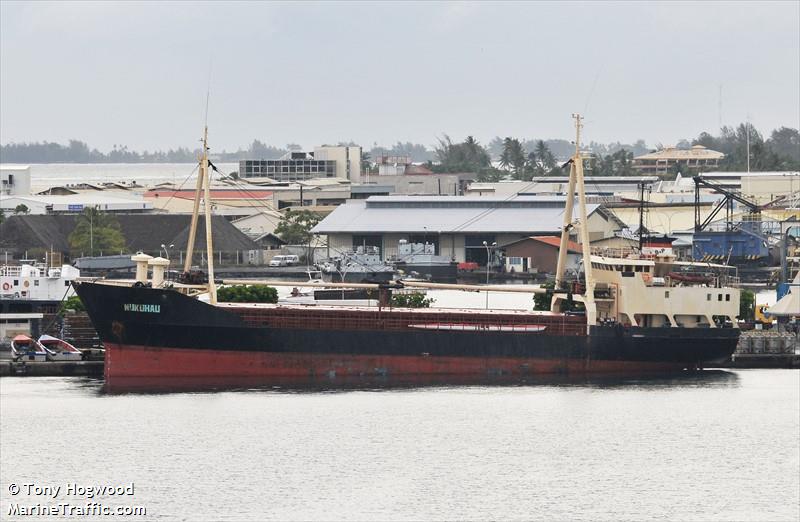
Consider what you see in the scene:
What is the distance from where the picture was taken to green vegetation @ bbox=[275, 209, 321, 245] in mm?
102438

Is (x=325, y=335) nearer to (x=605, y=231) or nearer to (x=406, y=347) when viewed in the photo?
(x=406, y=347)

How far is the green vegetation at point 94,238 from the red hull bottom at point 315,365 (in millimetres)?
44667

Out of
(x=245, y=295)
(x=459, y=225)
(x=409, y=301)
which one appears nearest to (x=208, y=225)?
(x=245, y=295)

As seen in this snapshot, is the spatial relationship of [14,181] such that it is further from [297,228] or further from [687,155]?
[687,155]

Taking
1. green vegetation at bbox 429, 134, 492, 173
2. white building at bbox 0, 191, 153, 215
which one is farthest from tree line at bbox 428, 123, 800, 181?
white building at bbox 0, 191, 153, 215

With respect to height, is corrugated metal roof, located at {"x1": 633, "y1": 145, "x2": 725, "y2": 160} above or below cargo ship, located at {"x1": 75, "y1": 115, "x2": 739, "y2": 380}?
above

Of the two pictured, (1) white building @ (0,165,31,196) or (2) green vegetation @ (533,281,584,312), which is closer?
(2) green vegetation @ (533,281,584,312)

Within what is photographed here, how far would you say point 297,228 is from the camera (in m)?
103

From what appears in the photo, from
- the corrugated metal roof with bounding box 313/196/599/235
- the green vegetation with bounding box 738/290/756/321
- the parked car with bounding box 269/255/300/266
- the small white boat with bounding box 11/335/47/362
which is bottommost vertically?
the small white boat with bounding box 11/335/47/362

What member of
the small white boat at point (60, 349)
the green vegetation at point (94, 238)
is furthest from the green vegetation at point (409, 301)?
the green vegetation at point (94, 238)

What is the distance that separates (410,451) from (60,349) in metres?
15.2

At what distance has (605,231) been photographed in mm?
95562

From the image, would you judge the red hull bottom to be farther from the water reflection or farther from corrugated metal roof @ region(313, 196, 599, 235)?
corrugated metal roof @ region(313, 196, 599, 235)

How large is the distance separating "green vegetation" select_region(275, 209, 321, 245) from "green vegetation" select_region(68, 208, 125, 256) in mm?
10677
